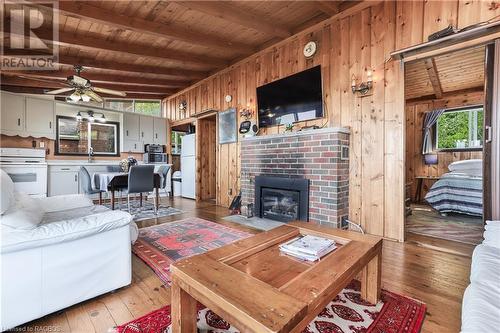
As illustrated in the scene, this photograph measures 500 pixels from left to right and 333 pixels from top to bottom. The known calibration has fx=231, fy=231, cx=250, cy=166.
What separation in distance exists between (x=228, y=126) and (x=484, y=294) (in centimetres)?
429

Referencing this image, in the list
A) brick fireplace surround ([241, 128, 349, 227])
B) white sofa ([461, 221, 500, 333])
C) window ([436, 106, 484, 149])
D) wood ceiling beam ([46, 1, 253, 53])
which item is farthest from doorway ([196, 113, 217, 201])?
window ([436, 106, 484, 149])

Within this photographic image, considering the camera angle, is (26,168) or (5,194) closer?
(5,194)

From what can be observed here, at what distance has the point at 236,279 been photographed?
1.00 meters

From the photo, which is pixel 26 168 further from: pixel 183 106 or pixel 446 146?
pixel 446 146

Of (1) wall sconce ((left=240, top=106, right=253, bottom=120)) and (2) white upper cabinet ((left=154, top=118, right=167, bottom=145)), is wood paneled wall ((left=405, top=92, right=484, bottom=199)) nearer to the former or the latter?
(1) wall sconce ((left=240, top=106, right=253, bottom=120))

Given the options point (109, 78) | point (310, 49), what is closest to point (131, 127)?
point (109, 78)

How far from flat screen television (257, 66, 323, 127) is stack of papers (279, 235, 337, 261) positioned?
2295 mm

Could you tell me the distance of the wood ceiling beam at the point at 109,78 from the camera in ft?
14.6

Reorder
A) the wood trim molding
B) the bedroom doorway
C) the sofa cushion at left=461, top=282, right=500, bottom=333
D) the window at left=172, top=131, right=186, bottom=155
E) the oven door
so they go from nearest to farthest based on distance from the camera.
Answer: the sofa cushion at left=461, top=282, right=500, bottom=333 → the wood trim molding → the bedroom doorway → the oven door → the window at left=172, top=131, right=186, bottom=155

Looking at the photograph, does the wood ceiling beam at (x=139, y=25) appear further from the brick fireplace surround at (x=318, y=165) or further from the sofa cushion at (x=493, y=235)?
the sofa cushion at (x=493, y=235)

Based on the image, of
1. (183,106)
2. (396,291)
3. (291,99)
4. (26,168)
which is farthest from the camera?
(183,106)

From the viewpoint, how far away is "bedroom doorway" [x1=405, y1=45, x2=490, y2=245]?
358 cm

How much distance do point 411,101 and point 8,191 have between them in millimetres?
7323

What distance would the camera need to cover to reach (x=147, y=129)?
6574 mm
